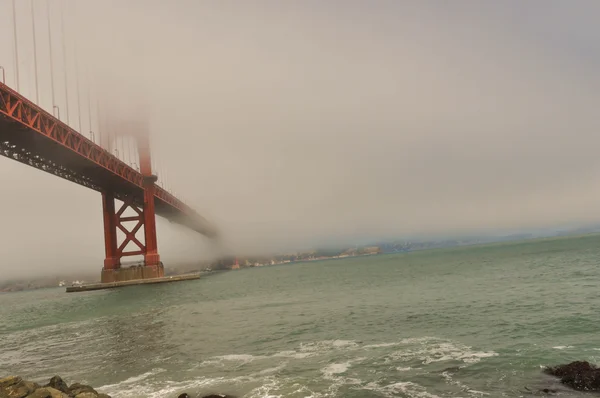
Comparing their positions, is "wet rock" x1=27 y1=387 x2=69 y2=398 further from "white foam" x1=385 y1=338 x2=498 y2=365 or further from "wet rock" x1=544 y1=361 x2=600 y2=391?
"wet rock" x1=544 y1=361 x2=600 y2=391

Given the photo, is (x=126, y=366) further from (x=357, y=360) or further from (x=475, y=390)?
(x=475, y=390)

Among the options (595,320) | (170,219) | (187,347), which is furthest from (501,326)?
(170,219)

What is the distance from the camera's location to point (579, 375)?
973 cm

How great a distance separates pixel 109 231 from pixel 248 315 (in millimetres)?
46662

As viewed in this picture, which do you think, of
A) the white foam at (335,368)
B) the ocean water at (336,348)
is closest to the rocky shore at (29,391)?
the ocean water at (336,348)

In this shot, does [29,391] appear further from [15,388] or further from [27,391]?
[15,388]

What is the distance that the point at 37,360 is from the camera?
1647 centimetres

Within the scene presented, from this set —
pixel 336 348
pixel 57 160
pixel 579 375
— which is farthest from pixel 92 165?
pixel 579 375

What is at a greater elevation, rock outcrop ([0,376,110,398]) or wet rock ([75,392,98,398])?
rock outcrop ([0,376,110,398])

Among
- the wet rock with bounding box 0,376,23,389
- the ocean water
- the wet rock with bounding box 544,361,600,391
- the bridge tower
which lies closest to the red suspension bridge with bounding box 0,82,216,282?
the bridge tower

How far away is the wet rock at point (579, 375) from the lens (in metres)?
9.33

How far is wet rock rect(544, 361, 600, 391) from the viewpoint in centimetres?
933

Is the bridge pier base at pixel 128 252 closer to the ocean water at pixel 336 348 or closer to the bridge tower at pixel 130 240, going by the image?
the bridge tower at pixel 130 240

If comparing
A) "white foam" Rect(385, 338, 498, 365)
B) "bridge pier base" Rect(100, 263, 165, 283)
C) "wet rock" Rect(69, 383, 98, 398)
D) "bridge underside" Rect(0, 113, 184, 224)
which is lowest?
"white foam" Rect(385, 338, 498, 365)
